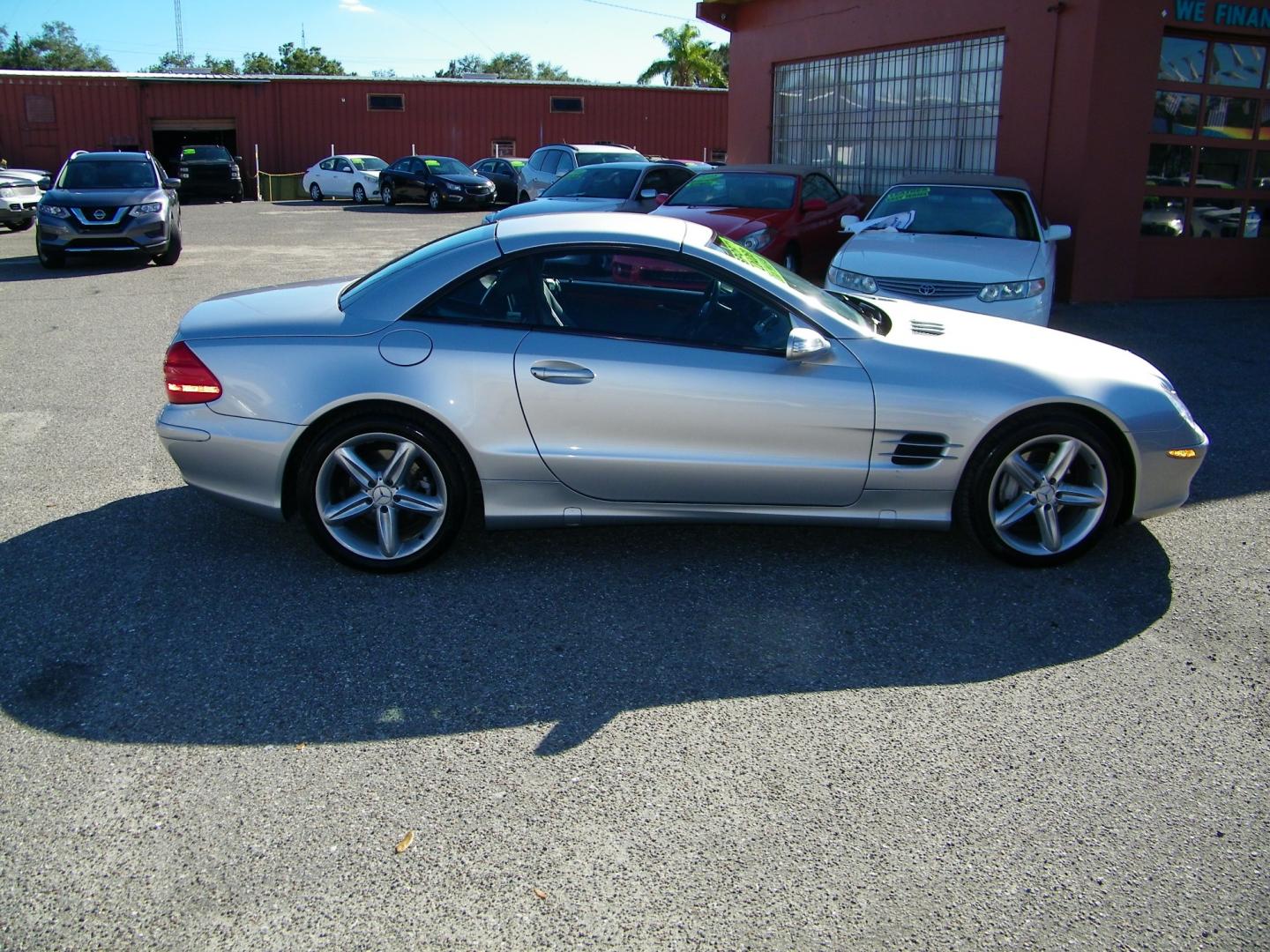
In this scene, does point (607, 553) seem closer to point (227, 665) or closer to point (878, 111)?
point (227, 665)

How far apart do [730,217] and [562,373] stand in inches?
292

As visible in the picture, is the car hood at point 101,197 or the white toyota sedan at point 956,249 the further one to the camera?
the car hood at point 101,197

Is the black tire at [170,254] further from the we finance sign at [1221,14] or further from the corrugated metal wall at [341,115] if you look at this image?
the corrugated metal wall at [341,115]

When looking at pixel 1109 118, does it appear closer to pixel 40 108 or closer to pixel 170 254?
pixel 170 254

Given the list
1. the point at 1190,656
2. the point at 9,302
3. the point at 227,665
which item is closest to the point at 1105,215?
the point at 1190,656

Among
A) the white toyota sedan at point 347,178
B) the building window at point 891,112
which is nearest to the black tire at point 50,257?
the building window at point 891,112

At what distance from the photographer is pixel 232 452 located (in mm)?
4488

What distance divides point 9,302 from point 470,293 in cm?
949

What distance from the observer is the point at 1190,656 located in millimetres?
4027

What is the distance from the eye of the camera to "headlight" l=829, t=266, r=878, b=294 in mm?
8461

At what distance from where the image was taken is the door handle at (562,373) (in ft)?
14.6

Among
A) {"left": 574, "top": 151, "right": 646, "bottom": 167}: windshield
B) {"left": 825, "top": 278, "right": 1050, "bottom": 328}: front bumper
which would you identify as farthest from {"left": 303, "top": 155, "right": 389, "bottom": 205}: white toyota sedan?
{"left": 825, "top": 278, "right": 1050, "bottom": 328}: front bumper

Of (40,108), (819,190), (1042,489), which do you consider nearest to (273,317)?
(1042,489)

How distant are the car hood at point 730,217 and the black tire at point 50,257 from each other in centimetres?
815
